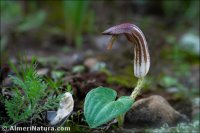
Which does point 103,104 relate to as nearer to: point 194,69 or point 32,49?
point 194,69

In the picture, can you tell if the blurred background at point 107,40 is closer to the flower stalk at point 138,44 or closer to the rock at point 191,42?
the rock at point 191,42

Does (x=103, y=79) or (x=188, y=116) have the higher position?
(x=103, y=79)

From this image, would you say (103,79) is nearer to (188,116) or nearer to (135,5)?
(188,116)

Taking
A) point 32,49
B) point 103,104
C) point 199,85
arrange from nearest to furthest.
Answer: point 103,104
point 199,85
point 32,49

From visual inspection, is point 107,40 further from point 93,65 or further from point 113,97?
point 113,97

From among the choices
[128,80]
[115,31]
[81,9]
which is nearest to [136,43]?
[115,31]

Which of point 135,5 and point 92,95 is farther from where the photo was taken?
point 135,5

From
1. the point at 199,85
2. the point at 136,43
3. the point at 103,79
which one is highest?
the point at 136,43

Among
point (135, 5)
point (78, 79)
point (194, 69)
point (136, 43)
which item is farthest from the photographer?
point (135, 5)
